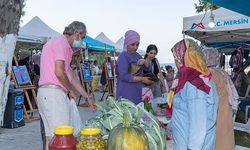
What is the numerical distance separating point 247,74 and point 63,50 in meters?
7.07

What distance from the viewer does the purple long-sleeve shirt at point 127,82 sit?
4.10 m

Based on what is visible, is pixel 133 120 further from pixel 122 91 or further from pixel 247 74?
pixel 247 74

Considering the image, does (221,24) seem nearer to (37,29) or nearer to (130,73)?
(130,73)

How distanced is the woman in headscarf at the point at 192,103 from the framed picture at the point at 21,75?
644 cm

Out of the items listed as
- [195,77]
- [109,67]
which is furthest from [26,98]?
[195,77]

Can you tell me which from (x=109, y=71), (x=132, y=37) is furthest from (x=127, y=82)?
(x=109, y=71)

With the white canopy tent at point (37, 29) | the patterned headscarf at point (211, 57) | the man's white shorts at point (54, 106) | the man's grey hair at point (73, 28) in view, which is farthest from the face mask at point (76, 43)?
the white canopy tent at point (37, 29)

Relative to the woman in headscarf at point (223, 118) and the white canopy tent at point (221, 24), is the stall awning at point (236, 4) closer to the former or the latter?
the white canopy tent at point (221, 24)

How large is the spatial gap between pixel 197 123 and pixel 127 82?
1776 mm

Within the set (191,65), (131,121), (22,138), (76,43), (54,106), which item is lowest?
(22,138)

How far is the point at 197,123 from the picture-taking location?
2.44 m

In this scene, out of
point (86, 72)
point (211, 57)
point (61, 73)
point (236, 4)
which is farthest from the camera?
point (86, 72)

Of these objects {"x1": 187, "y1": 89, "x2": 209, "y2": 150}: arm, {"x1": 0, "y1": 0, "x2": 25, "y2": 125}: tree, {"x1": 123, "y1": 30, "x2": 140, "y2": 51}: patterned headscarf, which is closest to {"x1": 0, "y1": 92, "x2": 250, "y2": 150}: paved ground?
{"x1": 123, "y1": 30, "x2": 140, "y2": 51}: patterned headscarf

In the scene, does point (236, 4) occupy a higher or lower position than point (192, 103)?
higher
